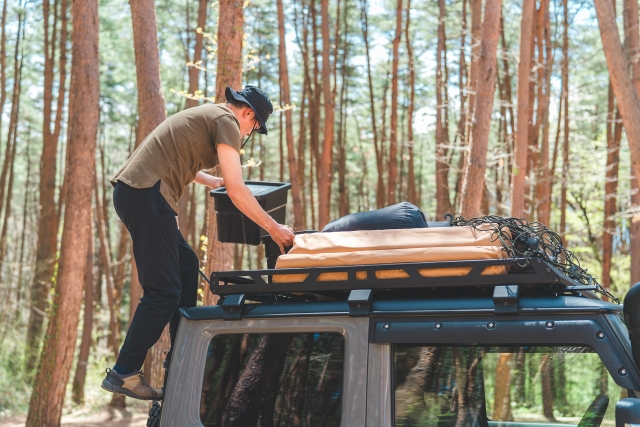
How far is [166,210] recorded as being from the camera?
3688 mm

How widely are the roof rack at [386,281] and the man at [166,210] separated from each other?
1.31ft

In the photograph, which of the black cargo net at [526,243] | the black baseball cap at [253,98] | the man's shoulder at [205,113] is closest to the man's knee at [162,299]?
the man's shoulder at [205,113]

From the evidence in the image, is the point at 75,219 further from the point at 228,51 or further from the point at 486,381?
the point at 486,381

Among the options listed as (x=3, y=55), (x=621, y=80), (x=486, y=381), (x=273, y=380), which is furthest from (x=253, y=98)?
(x=3, y=55)

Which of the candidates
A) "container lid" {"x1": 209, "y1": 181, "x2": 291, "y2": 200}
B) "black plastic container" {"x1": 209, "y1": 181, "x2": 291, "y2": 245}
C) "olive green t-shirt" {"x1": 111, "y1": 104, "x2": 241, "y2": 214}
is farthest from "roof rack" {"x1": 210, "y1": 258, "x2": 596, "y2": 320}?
"container lid" {"x1": 209, "y1": 181, "x2": 291, "y2": 200}

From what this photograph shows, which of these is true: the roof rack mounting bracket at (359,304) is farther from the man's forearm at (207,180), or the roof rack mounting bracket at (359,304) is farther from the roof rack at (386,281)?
the man's forearm at (207,180)

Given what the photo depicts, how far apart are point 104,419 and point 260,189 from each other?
1314cm

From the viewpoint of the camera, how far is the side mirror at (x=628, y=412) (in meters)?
2.20

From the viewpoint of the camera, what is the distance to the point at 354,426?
2715 millimetres

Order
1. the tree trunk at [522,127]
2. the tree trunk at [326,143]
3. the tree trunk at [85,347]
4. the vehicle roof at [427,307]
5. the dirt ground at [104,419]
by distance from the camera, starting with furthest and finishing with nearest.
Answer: the tree trunk at [326,143] < the tree trunk at [85,347] < the dirt ground at [104,419] < the tree trunk at [522,127] < the vehicle roof at [427,307]

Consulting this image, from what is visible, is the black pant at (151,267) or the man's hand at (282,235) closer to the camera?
the black pant at (151,267)

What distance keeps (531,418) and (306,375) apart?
975 mm

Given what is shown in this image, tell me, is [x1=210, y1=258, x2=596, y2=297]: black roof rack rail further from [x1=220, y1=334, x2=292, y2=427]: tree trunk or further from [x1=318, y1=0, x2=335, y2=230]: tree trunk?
[x1=318, y1=0, x2=335, y2=230]: tree trunk

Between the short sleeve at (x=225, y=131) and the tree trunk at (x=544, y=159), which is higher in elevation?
the tree trunk at (x=544, y=159)
